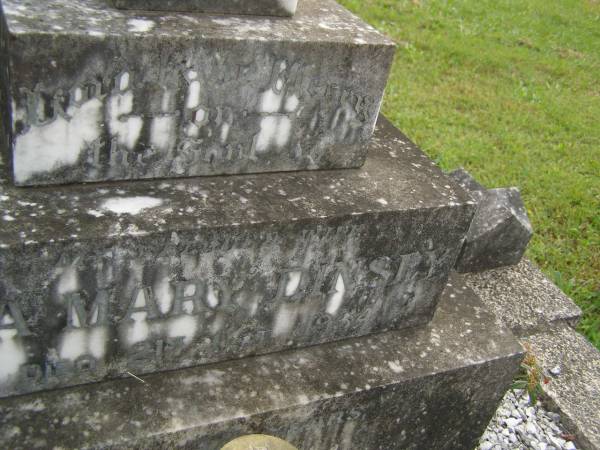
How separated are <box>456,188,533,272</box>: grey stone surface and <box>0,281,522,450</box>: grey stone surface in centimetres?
66

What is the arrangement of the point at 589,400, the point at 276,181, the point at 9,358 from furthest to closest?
1. the point at 589,400
2. the point at 276,181
3. the point at 9,358

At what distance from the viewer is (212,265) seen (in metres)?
2.16

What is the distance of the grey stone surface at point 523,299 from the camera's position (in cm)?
355

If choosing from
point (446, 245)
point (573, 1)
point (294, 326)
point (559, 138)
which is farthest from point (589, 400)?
point (573, 1)

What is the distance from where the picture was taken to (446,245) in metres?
2.56

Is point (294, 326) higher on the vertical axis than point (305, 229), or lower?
lower

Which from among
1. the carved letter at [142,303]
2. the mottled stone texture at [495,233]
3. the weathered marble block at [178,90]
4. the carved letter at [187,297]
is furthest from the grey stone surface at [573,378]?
the carved letter at [142,303]

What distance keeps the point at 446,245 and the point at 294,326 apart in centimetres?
63

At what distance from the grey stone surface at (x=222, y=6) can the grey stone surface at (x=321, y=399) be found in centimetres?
116

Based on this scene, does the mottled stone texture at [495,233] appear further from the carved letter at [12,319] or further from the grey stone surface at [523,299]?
the carved letter at [12,319]

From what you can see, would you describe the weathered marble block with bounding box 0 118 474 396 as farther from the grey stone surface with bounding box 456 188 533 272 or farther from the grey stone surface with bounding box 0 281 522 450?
the grey stone surface with bounding box 456 188 533 272

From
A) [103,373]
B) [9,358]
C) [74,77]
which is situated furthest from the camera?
[103,373]

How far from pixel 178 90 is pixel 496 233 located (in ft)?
7.05

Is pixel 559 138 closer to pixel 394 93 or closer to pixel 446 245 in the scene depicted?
pixel 394 93
